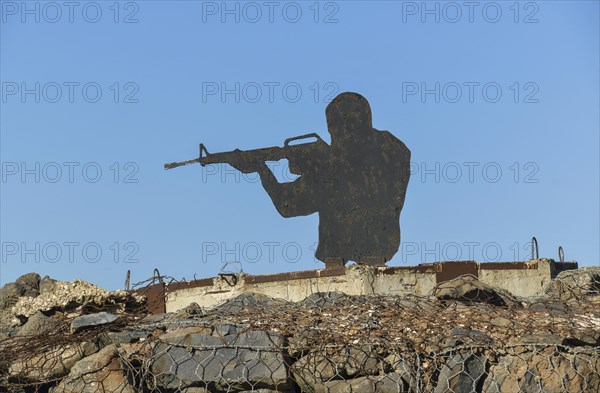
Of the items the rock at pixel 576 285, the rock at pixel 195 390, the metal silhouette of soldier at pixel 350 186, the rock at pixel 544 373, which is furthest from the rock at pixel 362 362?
the metal silhouette of soldier at pixel 350 186

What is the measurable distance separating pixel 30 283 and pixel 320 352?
166 inches

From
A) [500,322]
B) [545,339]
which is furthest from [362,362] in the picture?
[545,339]

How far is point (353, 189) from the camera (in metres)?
10.6

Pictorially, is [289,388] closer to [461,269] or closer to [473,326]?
[473,326]

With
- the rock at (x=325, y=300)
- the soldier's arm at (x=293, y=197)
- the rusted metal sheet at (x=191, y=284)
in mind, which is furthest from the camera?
the soldier's arm at (x=293, y=197)

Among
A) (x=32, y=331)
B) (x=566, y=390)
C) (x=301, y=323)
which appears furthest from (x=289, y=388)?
(x=32, y=331)

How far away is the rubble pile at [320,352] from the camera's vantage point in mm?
6426

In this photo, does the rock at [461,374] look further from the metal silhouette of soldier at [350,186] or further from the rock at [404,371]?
the metal silhouette of soldier at [350,186]

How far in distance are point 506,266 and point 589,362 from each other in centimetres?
312

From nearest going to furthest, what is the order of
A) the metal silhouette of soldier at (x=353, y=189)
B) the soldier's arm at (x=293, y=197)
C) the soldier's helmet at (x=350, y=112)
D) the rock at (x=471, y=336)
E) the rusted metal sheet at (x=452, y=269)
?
the rock at (x=471, y=336) < the rusted metal sheet at (x=452, y=269) < the metal silhouette of soldier at (x=353, y=189) < the soldier's helmet at (x=350, y=112) < the soldier's arm at (x=293, y=197)

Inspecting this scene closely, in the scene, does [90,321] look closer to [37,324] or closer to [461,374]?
[37,324]

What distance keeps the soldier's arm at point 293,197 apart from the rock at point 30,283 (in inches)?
107

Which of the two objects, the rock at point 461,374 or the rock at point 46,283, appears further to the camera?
the rock at point 46,283

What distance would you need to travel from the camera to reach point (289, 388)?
646cm
